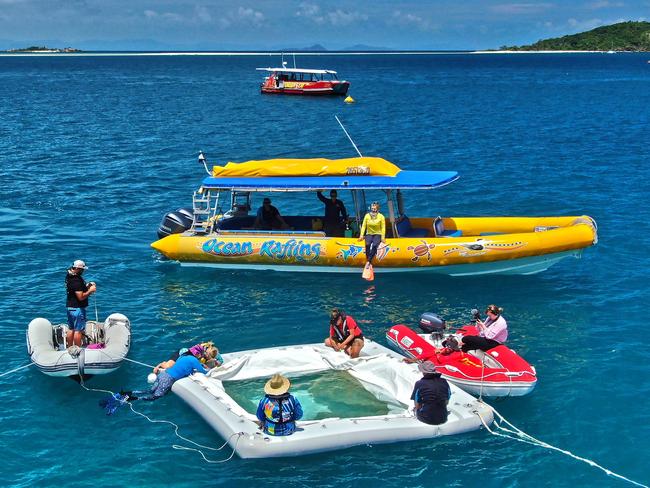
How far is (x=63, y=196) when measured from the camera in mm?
30078

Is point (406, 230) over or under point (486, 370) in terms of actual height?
over

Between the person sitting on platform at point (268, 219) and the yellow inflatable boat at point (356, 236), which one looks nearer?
the yellow inflatable boat at point (356, 236)

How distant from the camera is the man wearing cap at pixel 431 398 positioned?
38.4 ft

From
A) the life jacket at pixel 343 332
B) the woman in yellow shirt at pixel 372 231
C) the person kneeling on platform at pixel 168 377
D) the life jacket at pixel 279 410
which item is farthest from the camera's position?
the woman in yellow shirt at pixel 372 231

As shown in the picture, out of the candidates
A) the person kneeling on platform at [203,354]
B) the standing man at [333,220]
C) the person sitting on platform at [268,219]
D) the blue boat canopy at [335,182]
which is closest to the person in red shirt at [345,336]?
the person kneeling on platform at [203,354]

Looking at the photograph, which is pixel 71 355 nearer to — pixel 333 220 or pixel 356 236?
pixel 333 220

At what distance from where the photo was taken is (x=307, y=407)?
1284cm

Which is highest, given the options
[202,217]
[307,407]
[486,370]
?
Result: [202,217]

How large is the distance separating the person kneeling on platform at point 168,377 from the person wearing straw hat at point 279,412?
8.24ft

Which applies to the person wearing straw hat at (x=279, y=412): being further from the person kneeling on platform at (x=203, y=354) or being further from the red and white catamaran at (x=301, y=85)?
the red and white catamaran at (x=301, y=85)

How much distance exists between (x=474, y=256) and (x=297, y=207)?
34.0 feet

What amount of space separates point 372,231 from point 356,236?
1444 millimetres

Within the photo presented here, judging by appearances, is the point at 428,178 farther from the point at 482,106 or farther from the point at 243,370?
the point at 482,106

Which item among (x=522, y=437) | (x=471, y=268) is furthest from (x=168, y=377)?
(x=471, y=268)
